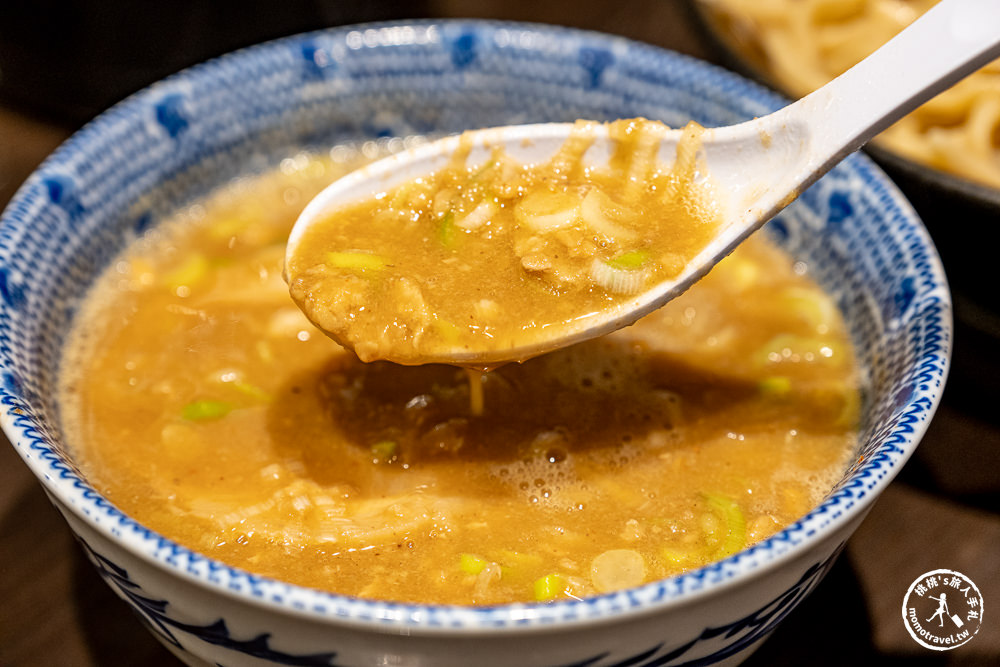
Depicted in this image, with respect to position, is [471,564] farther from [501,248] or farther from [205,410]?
[205,410]

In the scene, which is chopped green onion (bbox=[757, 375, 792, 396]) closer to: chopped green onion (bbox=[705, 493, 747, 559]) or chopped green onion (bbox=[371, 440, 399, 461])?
chopped green onion (bbox=[705, 493, 747, 559])

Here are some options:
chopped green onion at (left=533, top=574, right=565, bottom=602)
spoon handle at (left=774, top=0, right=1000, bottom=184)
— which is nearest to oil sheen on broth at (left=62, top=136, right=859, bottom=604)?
chopped green onion at (left=533, top=574, right=565, bottom=602)

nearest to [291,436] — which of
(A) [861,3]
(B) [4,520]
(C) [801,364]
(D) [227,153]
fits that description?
(B) [4,520]

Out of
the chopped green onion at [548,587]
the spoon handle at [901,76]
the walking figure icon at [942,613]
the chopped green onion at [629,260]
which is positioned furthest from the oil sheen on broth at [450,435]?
the spoon handle at [901,76]

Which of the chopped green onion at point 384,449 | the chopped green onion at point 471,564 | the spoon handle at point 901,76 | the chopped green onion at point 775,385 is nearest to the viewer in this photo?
the spoon handle at point 901,76

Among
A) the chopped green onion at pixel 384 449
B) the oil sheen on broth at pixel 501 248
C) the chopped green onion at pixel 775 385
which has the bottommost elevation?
the chopped green onion at pixel 775 385

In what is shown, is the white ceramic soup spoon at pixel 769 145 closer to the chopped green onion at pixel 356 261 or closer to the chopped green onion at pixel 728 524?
the chopped green onion at pixel 356 261
